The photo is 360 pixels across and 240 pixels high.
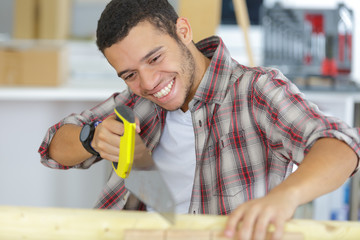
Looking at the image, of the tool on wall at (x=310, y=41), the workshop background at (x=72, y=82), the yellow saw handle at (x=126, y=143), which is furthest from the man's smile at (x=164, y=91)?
the tool on wall at (x=310, y=41)

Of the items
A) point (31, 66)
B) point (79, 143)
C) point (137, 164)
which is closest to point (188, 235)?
point (137, 164)

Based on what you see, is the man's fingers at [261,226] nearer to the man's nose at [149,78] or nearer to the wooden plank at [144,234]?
the wooden plank at [144,234]

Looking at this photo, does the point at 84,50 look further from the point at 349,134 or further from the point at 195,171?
the point at 349,134

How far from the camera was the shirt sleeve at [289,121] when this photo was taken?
Result: 91 cm

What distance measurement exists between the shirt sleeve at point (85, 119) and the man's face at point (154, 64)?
0.20 meters

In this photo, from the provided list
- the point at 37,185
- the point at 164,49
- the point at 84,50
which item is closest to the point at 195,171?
the point at 164,49

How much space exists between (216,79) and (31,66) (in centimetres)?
171

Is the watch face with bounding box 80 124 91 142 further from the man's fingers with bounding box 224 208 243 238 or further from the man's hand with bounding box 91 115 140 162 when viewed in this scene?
the man's fingers with bounding box 224 208 243 238

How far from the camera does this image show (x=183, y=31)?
121cm

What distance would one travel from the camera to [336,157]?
0.88 metres

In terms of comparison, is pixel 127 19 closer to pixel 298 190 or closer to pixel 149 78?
pixel 149 78

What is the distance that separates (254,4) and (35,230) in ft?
9.61

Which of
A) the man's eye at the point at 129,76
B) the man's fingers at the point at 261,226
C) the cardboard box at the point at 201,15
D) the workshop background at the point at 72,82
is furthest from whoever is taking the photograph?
the workshop background at the point at 72,82

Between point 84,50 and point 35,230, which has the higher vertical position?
point 35,230
